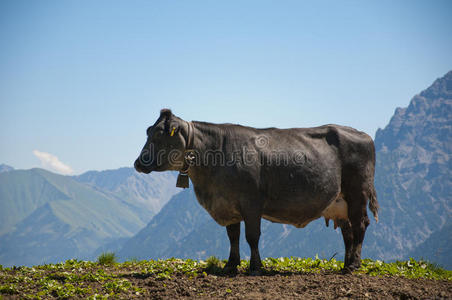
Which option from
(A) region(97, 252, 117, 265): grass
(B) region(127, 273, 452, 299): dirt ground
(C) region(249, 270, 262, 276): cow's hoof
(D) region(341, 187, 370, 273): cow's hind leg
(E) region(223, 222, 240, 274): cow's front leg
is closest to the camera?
(B) region(127, 273, 452, 299): dirt ground

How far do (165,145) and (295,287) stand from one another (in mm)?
Result: 4673

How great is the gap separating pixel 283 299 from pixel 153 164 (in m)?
4.68

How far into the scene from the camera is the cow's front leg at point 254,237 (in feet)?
38.7

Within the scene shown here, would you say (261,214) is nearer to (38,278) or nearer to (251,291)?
(251,291)

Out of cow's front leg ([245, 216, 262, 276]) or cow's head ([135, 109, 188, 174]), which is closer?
cow's front leg ([245, 216, 262, 276])

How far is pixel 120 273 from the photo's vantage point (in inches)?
508

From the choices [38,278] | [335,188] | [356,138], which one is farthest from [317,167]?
[38,278]

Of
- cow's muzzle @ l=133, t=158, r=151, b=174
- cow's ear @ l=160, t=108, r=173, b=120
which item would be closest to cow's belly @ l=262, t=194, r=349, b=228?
cow's muzzle @ l=133, t=158, r=151, b=174

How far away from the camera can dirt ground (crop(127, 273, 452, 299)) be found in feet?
32.8

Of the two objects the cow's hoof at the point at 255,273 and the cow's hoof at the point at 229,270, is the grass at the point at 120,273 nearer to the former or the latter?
the cow's hoof at the point at 229,270

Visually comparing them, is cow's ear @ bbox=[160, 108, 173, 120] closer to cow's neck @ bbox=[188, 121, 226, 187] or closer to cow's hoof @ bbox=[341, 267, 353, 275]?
cow's neck @ bbox=[188, 121, 226, 187]

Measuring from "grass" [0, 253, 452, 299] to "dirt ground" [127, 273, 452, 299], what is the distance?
15.5 inches

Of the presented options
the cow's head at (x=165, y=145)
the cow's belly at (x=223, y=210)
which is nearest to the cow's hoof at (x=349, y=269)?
the cow's belly at (x=223, y=210)

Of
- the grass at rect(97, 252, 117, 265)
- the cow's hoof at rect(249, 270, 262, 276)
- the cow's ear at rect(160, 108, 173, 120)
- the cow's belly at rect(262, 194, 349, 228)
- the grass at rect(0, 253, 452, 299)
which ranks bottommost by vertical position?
the grass at rect(97, 252, 117, 265)
